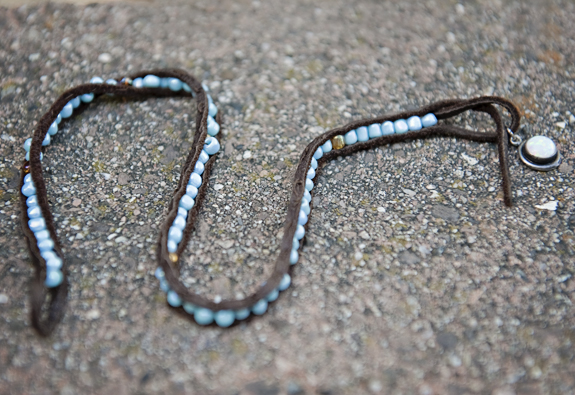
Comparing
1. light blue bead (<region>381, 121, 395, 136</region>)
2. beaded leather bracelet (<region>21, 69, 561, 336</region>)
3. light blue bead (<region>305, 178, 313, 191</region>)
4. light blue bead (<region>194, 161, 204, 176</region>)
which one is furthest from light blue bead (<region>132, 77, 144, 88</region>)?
light blue bead (<region>381, 121, 395, 136</region>)

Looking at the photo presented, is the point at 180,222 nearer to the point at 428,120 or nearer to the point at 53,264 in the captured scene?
the point at 53,264

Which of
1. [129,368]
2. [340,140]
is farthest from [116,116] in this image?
[129,368]

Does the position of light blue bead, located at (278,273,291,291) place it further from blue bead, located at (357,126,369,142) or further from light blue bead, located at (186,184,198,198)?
blue bead, located at (357,126,369,142)

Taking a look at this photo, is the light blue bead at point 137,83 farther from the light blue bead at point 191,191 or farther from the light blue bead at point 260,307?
the light blue bead at point 260,307

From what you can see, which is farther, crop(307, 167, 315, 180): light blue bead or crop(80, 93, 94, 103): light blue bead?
crop(80, 93, 94, 103): light blue bead

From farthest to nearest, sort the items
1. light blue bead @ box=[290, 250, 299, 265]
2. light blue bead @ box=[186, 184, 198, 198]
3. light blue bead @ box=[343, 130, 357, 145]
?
light blue bead @ box=[343, 130, 357, 145] < light blue bead @ box=[186, 184, 198, 198] < light blue bead @ box=[290, 250, 299, 265]

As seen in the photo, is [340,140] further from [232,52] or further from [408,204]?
[232,52]
